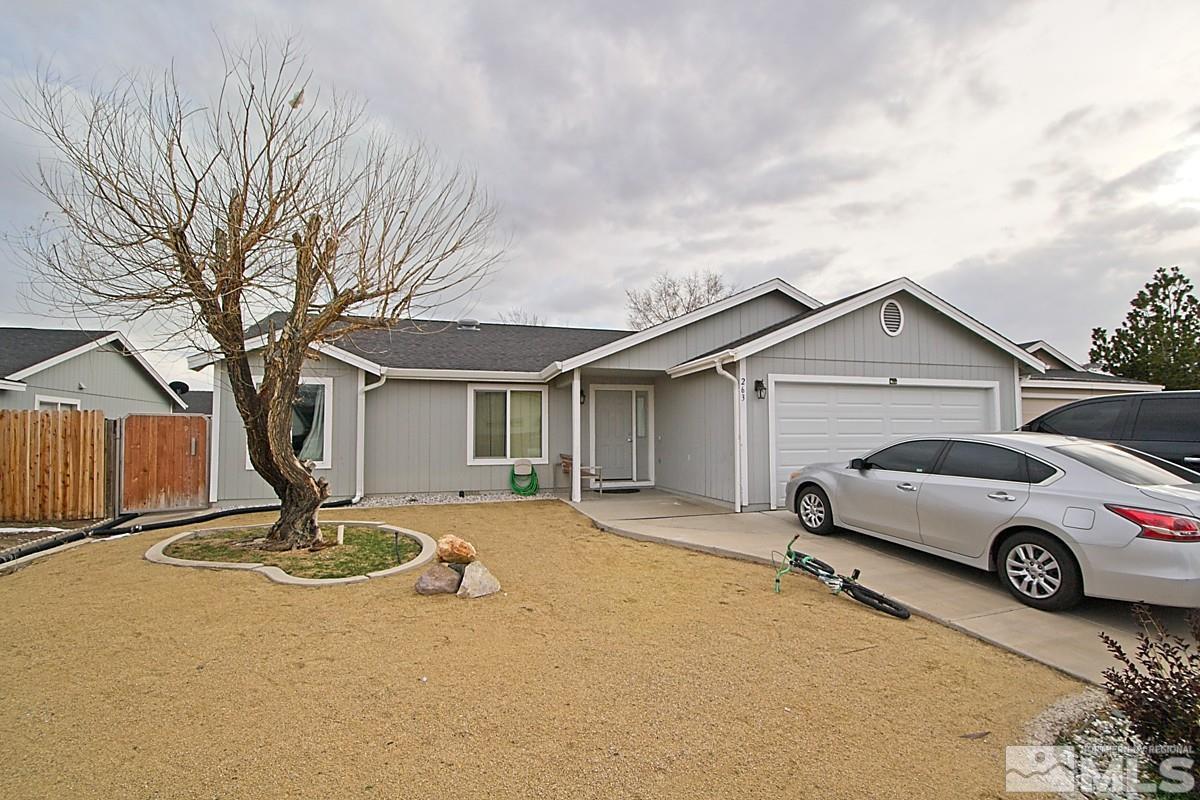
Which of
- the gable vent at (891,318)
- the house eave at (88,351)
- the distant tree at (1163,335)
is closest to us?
the gable vent at (891,318)

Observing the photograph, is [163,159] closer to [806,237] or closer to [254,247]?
[254,247]

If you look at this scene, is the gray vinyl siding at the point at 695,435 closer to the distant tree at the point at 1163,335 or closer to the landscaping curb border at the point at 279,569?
the landscaping curb border at the point at 279,569

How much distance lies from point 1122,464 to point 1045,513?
873 mm

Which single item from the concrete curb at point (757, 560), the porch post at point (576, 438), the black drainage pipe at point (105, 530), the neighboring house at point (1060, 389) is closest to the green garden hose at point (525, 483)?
the porch post at point (576, 438)

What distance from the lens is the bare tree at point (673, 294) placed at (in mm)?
30219

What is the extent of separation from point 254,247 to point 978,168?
1075 centimetres

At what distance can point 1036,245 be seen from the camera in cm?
1276

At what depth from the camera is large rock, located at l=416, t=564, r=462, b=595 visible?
4.94m

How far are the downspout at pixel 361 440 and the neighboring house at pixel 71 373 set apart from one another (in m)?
4.35

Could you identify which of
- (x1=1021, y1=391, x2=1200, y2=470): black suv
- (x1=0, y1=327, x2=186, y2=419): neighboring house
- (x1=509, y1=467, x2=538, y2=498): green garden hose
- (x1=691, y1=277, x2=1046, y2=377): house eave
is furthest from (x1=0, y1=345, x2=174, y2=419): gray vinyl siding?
(x1=1021, y1=391, x2=1200, y2=470): black suv

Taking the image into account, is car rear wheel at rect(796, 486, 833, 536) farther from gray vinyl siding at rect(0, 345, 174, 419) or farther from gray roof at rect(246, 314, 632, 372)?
gray vinyl siding at rect(0, 345, 174, 419)

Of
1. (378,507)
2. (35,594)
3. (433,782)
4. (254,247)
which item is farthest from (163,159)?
(433,782)

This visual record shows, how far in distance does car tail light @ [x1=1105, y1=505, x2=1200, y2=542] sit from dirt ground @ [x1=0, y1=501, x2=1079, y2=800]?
1.36 metres

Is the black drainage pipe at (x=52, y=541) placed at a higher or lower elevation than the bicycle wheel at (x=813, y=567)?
lower
